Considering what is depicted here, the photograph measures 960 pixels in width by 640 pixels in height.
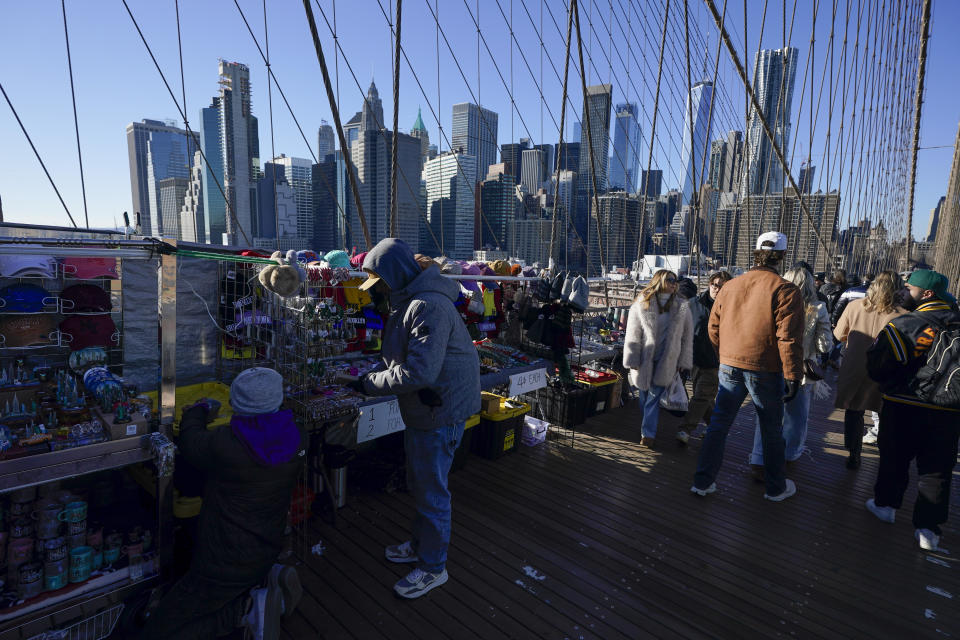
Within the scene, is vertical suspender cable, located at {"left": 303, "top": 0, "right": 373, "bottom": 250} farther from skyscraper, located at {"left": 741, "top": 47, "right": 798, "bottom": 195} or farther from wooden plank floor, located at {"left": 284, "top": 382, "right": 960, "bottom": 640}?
skyscraper, located at {"left": 741, "top": 47, "right": 798, "bottom": 195}

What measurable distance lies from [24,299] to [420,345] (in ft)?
7.07

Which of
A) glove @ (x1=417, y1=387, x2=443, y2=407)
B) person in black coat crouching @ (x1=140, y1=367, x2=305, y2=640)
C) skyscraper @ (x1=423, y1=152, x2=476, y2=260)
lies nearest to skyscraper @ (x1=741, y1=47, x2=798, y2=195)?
glove @ (x1=417, y1=387, x2=443, y2=407)

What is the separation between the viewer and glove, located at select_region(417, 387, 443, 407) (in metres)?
2.25

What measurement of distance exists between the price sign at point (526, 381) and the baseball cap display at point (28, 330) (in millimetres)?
3025

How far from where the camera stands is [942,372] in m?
2.79

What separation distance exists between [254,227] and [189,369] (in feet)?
125

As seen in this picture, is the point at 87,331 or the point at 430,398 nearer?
the point at 430,398

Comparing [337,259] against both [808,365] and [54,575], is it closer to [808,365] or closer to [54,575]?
[54,575]

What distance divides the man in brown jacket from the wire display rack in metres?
3.67

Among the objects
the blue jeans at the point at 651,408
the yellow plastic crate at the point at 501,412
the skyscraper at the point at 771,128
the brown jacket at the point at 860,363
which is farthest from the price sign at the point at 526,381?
the skyscraper at the point at 771,128

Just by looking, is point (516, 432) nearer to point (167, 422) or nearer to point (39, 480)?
point (167, 422)

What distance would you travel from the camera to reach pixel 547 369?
453 centimetres

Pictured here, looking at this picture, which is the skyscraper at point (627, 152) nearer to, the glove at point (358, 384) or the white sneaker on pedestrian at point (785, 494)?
the white sneaker on pedestrian at point (785, 494)

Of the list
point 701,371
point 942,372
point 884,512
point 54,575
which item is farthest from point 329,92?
point 884,512
